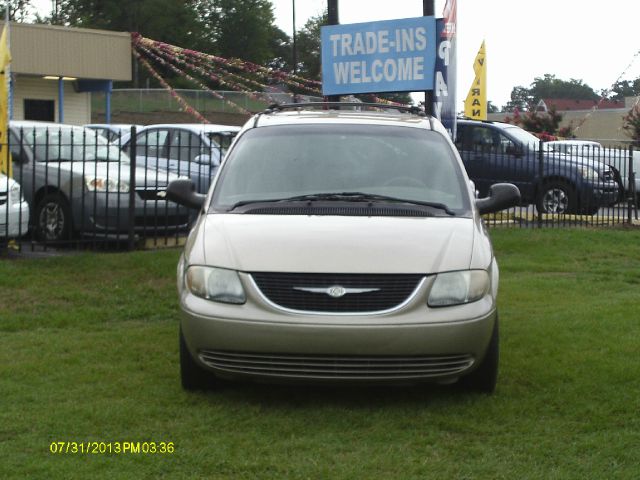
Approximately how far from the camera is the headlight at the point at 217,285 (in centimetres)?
571

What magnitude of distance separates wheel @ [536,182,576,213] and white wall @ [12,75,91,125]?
1759 centimetres

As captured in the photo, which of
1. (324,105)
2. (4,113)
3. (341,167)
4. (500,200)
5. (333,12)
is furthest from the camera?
(333,12)

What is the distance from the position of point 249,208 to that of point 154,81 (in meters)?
74.0

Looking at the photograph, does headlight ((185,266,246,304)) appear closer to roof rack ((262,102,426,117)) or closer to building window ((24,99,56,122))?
roof rack ((262,102,426,117))

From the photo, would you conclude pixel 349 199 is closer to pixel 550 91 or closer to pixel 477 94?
pixel 477 94

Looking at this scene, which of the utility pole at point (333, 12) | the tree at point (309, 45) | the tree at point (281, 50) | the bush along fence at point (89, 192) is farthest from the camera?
the tree at point (281, 50)

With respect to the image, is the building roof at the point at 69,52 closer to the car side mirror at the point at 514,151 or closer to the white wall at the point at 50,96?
the white wall at the point at 50,96

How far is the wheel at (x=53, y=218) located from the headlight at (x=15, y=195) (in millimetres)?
775

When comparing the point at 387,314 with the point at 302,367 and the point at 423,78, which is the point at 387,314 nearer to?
the point at 302,367

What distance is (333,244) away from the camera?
5.81 m

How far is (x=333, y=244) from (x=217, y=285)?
67cm

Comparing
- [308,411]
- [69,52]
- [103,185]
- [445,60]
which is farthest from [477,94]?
[308,411]

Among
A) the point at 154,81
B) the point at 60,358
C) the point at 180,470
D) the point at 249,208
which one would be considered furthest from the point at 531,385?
the point at 154,81

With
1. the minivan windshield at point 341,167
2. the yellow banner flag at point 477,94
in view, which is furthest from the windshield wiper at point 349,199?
the yellow banner flag at point 477,94
